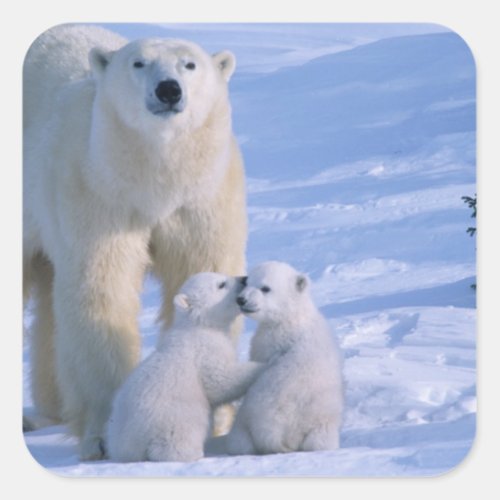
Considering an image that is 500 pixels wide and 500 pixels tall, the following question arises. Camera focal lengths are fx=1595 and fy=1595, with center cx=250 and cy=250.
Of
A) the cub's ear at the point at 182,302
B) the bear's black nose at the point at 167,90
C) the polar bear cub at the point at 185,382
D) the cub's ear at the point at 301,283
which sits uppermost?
the bear's black nose at the point at 167,90

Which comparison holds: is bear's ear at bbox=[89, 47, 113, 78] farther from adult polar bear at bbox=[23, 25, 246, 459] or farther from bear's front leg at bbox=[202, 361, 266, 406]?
bear's front leg at bbox=[202, 361, 266, 406]

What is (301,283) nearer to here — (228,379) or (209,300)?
(209,300)

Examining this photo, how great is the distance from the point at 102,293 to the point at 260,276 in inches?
25.7

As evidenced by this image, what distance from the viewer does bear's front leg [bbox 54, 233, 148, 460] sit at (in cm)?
600

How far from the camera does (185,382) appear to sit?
18.4 ft

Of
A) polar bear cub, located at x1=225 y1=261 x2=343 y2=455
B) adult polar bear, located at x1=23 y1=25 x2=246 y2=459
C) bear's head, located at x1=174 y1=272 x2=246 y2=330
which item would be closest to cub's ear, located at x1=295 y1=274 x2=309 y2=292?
polar bear cub, located at x1=225 y1=261 x2=343 y2=455

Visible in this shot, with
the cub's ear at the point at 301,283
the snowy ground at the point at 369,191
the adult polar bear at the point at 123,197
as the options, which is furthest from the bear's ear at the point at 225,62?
the cub's ear at the point at 301,283

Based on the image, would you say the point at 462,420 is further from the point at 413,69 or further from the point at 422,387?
the point at 413,69

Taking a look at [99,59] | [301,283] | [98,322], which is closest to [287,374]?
[301,283]

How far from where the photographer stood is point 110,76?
19.3ft

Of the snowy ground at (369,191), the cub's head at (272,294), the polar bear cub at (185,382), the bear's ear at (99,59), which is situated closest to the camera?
the polar bear cub at (185,382)

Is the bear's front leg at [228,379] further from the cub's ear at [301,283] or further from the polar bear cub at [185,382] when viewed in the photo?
the cub's ear at [301,283]

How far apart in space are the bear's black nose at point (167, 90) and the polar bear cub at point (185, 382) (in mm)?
673

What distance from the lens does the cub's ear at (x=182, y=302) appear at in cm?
573
